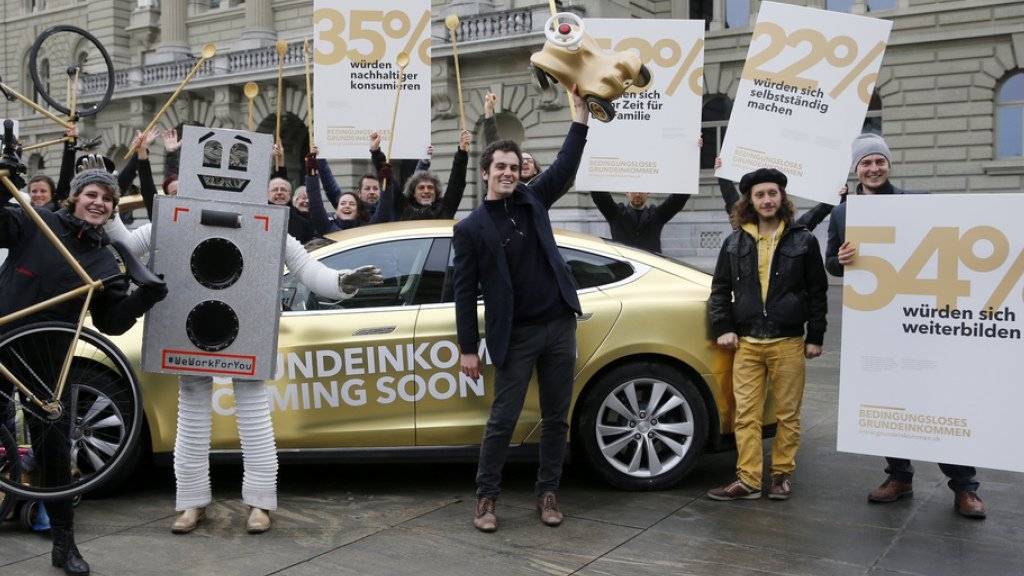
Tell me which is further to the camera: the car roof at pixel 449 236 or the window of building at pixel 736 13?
the window of building at pixel 736 13

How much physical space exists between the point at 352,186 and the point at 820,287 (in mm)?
26300

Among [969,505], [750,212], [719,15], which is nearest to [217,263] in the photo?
[750,212]

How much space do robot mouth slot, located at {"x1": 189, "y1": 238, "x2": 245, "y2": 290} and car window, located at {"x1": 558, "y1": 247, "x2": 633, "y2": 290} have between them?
1755mm

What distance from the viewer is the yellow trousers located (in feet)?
16.9

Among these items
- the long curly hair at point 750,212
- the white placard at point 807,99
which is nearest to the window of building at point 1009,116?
the white placard at point 807,99

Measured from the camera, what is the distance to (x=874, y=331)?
16.2 ft

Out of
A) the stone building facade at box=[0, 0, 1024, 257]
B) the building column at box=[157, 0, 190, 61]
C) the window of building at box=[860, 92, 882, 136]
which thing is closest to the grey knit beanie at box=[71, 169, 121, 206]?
the stone building facade at box=[0, 0, 1024, 257]

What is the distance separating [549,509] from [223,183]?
2231 mm

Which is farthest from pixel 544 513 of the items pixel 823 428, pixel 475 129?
pixel 475 129

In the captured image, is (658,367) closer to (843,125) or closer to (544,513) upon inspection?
(544,513)

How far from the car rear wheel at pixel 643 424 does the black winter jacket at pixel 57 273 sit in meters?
2.35

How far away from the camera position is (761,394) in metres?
5.21

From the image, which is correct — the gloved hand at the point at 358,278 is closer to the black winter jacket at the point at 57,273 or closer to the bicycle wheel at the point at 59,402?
the black winter jacket at the point at 57,273

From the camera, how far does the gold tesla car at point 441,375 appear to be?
510 centimetres
